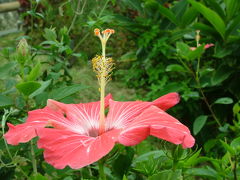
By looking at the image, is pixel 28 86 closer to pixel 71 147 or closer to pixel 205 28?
pixel 71 147

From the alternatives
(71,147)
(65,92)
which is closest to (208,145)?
(65,92)

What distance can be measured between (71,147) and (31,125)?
4.7 inches

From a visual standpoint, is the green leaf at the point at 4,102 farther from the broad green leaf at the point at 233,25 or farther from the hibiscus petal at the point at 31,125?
the broad green leaf at the point at 233,25

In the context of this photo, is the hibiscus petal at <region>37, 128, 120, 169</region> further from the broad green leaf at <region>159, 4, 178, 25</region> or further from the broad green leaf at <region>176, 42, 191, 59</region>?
the broad green leaf at <region>159, 4, 178, 25</region>

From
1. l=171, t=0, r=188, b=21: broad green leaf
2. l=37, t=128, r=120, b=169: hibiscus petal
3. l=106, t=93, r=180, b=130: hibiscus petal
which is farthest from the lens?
l=171, t=0, r=188, b=21: broad green leaf

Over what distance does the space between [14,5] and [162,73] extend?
272cm

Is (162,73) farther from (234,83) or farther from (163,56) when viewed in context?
(234,83)

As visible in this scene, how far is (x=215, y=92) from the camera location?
222 centimetres

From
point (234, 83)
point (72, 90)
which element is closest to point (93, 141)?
point (72, 90)

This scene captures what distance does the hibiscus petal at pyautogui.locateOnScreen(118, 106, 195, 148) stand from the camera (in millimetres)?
580

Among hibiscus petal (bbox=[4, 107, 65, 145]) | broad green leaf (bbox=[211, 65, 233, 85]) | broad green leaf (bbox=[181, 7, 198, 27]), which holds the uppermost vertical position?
hibiscus petal (bbox=[4, 107, 65, 145])

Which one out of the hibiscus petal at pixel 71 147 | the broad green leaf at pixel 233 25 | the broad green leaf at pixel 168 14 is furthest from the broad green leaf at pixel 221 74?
the hibiscus petal at pixel 71 147

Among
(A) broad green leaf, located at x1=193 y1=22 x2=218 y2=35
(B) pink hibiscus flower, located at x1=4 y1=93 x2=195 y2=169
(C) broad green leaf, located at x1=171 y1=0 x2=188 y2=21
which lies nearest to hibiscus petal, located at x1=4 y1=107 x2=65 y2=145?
(B) pink hibiscus flower, located at x1=4 y1=93 x2=195 y2=169

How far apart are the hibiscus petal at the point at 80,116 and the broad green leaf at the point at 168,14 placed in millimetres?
1474
